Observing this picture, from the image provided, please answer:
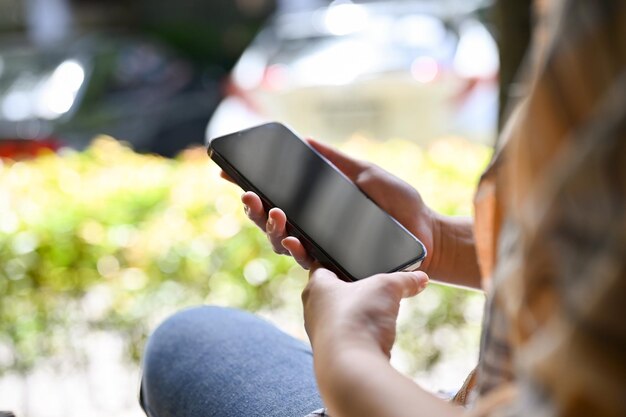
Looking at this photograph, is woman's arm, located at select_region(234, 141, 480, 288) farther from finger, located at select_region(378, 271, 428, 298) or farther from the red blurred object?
the red blurred object

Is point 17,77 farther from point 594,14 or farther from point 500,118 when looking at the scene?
point 594,14

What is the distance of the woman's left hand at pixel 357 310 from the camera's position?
1058 mm

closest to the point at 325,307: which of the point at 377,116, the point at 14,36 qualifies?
the point at 377,116

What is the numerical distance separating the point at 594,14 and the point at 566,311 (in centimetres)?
24

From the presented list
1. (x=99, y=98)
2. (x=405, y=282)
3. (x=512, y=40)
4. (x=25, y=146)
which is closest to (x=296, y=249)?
(x=405, y=282)

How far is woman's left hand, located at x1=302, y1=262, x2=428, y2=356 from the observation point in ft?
3.47

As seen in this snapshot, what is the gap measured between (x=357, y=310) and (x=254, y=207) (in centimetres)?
41

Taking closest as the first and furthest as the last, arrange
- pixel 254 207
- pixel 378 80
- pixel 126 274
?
pixel 254 207 → pixel 126 274 → pixel 378 80

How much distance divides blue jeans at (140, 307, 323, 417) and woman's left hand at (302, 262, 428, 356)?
37 cm

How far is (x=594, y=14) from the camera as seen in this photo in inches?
31.0

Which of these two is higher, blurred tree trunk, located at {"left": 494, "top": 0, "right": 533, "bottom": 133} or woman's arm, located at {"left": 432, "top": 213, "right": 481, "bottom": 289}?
woman's arm, located at {"left": 432, "top": 213, "right": 481, "bottom": 289}

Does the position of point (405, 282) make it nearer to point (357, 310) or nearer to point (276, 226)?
point (357, 310)

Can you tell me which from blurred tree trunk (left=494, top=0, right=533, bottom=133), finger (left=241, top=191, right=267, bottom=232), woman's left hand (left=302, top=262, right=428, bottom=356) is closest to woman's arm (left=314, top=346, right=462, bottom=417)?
woman's left hand (left=302, top=262, right=428, bottom=356)

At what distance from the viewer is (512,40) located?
A: 326 cm
